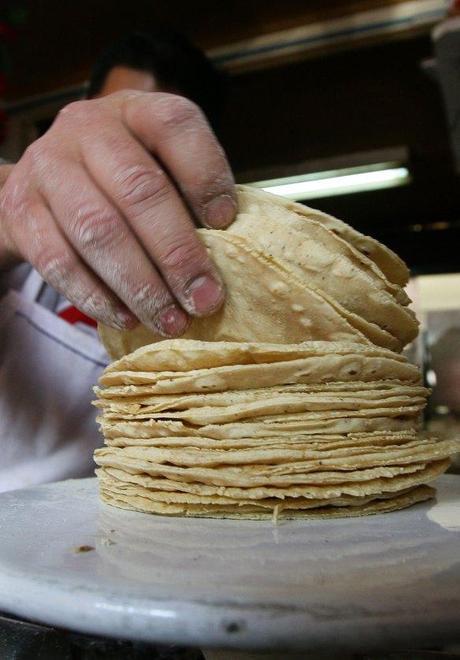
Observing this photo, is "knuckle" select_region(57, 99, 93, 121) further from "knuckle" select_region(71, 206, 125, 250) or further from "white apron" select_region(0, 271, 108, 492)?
"white apron" select_region(0, 271, 108, 492)

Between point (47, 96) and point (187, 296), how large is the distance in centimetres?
367

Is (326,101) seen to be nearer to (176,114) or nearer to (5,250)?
(5,250)

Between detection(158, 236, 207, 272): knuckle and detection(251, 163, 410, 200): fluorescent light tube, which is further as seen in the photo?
detection(251, 163, 410, 200): fluorescent light tube

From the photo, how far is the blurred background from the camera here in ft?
10.6

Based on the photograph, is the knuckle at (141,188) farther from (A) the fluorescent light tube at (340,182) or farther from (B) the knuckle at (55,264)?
(A) the fluorescent light tube at (340,182)

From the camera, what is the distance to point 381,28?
3.17 meters

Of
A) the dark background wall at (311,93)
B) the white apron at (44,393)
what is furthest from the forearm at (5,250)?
the dark background wall at (311,93)

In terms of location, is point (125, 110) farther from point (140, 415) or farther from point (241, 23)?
point (241, 23)

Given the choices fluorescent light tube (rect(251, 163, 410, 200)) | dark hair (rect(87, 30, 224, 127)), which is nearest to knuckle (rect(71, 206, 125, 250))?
dark hair (rect(87, 30, 224, 127))

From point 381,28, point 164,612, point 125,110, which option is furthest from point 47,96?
point 164,612

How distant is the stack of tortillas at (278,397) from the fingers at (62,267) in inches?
2.9

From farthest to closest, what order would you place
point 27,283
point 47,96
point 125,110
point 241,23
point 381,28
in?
point 47,96 < point 241,23 < point 381,28 < point 27,283 < point 125,110

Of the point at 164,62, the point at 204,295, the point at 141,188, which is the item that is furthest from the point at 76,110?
the point at 164,62

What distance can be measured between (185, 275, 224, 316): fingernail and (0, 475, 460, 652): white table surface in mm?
264
